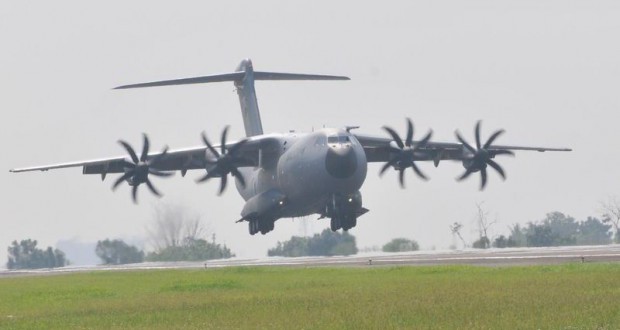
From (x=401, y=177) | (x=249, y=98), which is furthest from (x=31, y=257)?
(x=401, y=177)

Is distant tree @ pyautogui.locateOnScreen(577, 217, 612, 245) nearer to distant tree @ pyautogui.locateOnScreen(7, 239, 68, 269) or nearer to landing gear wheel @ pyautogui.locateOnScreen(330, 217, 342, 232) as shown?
distant tree @ pyautogui.locateOnScreen(7, 239, 68, 269)

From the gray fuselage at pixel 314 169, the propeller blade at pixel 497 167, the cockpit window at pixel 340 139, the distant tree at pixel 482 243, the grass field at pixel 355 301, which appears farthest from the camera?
the distant tree at pixel 482 243

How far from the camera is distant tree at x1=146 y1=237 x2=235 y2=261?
89188 mm

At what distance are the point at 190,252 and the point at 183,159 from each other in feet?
106

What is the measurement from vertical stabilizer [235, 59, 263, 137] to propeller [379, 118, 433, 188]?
11740 mm

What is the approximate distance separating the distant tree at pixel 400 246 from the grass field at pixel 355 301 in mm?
37858

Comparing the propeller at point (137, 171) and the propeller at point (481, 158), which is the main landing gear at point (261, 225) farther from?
the propeller at point (481, 158)

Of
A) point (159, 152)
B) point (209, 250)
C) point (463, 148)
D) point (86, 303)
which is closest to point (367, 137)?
point (463, 148)

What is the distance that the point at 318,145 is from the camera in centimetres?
5150

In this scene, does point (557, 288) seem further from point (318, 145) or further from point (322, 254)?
point (322, 254)

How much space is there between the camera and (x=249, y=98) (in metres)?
64.7

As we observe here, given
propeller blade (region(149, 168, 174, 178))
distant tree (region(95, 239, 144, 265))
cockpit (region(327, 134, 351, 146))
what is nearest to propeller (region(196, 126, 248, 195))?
propeller blade (region(149, 168, 174, 178))

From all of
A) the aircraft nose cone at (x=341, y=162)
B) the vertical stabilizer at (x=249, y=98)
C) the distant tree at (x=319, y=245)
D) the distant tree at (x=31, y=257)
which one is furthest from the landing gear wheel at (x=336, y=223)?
the distant tree at (x=31, y=257)

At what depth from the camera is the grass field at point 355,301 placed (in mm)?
24000
